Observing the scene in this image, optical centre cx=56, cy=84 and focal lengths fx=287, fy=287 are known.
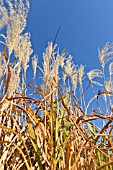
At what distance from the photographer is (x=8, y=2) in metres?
1.64

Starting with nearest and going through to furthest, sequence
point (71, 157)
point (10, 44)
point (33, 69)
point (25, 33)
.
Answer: point (71, 157)
point (10, 44)
point (25, 33)
point (33, 69)

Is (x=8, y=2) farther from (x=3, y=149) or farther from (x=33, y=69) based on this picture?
(x=33, y=69)

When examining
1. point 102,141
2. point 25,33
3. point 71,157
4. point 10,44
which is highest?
point 25,33

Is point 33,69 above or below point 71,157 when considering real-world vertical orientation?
above

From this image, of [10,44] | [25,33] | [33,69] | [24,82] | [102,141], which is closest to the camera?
[10,44]

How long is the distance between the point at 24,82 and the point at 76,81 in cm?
79

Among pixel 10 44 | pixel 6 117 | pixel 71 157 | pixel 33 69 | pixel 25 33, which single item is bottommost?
pixel 71 157

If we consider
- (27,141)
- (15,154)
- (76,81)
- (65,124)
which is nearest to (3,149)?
(15,154)

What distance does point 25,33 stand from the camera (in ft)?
5.96

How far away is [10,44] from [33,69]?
5.08 ft

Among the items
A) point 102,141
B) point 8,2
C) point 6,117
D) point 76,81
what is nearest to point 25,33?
point 8,2

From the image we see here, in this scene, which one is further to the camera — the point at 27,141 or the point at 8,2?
the point at 8,2

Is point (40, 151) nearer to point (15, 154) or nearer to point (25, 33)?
point (15, 154)

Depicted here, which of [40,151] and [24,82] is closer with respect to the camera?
[40,151]
